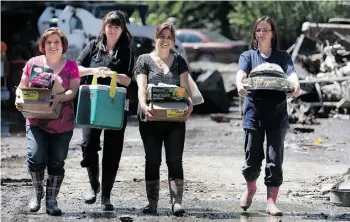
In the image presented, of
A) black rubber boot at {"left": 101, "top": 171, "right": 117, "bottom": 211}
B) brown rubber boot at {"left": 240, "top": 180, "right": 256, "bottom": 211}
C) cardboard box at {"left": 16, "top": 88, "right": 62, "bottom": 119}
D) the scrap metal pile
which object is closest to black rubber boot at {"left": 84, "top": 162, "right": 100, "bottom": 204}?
black rubber boot at {"left": 101, "top": 171, "right": 117, "bottom": 211}

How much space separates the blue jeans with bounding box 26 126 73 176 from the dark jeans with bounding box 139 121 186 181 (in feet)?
2.30

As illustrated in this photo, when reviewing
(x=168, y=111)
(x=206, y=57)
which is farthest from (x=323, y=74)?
(x=206, y=57)

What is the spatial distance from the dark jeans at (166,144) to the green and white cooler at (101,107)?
262 mm

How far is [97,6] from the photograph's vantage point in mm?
21609

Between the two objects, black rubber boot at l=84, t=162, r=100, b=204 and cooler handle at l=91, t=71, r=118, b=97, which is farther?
black rubber boot at l=84, t=162, r=100, b=204

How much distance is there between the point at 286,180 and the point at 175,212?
2.48 m

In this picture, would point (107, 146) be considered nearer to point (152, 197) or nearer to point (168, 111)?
point (152, 197)

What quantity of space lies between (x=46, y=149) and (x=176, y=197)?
1205mm

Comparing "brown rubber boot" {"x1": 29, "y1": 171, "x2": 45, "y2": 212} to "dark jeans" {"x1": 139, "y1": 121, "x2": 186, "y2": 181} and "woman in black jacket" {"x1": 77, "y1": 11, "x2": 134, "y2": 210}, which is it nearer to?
"woman in black jacket" {"x1": 77, "y1": 11, "x2": 134, "y2": 210}

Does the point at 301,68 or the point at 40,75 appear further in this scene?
the point at 301,68

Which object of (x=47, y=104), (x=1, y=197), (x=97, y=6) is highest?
(x=97, y=6)

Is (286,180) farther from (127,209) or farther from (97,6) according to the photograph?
(97,6)

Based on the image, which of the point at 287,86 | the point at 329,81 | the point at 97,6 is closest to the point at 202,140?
the point at 329,81

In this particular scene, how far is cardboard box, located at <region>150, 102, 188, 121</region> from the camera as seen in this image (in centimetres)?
728
